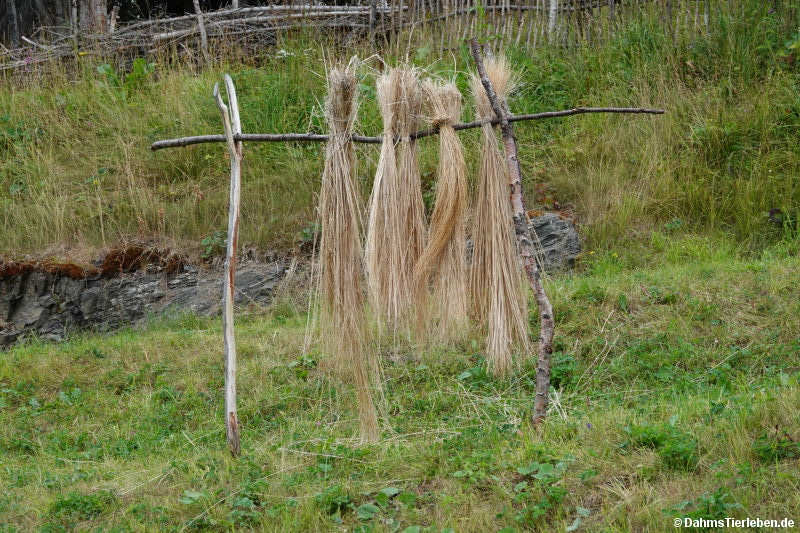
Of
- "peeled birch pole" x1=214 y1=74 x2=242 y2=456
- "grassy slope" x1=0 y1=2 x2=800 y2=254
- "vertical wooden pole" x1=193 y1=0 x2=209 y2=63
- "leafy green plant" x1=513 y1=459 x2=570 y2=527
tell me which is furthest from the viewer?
"vertical wooden pole" x1=193 y1=0 x2=209 y2=63

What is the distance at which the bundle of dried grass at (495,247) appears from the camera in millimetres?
4047

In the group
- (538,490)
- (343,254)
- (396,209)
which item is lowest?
(538,490)

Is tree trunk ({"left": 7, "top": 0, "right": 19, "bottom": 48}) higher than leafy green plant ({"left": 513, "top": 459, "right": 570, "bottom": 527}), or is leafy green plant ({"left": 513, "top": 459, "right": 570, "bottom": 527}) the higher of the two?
tree trunk ({"left": 7, "top": 0, "right": 19, "bottom": 48})

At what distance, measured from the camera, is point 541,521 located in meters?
3.24

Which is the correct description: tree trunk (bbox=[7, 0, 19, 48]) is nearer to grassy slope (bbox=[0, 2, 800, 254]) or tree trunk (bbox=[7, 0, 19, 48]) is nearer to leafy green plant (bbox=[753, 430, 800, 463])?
grassy slope (bbox=[0, 2, 800, 254])

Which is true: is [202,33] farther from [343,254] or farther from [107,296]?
[343,254]

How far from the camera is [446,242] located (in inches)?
164

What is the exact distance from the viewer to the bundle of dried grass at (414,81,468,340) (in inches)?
162

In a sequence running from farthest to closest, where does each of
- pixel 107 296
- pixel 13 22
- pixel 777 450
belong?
pixel 13 22, pixel 107 296, pixel 777 450

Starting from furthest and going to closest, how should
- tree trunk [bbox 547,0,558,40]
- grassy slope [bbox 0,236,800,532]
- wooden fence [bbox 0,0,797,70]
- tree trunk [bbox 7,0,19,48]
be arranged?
tree trunk [bbox 7,0,19,48] < tree trunk [bbox 547,0,558,40] < wooden fence [bbox 0,0,797,70] < grassy slope [bbox 0,236,800,532]

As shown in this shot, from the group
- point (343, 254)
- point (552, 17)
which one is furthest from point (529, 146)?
point (343, 254)

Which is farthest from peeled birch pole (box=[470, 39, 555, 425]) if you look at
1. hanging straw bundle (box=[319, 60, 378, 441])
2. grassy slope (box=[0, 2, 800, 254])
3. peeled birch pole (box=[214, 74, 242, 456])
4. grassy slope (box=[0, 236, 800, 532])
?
grassy slope (box=[0, 2, 800, 254])

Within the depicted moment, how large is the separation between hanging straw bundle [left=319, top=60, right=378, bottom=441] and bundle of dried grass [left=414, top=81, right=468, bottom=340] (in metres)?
Result: 0.33

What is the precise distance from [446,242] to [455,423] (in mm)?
1182
